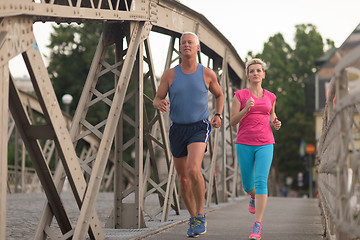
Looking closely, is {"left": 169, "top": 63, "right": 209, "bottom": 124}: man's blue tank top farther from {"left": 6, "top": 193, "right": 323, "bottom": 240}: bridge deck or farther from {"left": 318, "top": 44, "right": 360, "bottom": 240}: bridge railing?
{"left": 318, "top": 44, "right": 360, "bottom": 240}: bridge railing

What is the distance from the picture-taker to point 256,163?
7363 millimetres

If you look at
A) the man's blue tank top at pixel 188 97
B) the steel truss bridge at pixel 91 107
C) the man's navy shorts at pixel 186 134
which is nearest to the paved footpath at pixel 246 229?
the steel truss bridge at pixel 91 107

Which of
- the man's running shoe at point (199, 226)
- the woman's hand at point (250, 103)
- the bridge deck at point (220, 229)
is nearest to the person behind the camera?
the woman's hand at point (250, 103)

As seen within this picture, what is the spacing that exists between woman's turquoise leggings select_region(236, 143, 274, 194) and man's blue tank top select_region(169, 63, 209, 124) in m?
0.66

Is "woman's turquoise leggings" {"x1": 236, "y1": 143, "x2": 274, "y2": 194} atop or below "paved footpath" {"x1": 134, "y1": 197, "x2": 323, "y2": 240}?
atop

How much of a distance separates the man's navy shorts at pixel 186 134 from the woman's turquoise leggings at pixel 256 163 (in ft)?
1.76

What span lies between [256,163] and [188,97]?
1.01 metres

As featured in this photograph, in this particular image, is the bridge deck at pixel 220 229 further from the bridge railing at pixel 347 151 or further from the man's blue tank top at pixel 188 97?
the bridge railing at pixel 347 151

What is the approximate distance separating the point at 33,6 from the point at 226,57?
32.9ft

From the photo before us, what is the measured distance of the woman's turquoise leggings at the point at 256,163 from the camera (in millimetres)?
7208

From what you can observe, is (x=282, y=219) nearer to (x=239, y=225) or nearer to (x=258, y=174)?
(x=239, y=225)

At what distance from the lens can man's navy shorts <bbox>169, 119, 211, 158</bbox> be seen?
711 centimetres

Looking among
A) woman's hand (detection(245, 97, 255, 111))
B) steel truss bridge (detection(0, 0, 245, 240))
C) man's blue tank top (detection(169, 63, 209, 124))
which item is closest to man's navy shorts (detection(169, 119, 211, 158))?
man's blue tank top (detection(169, 63, 209, 124))

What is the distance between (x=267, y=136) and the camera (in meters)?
7.38
